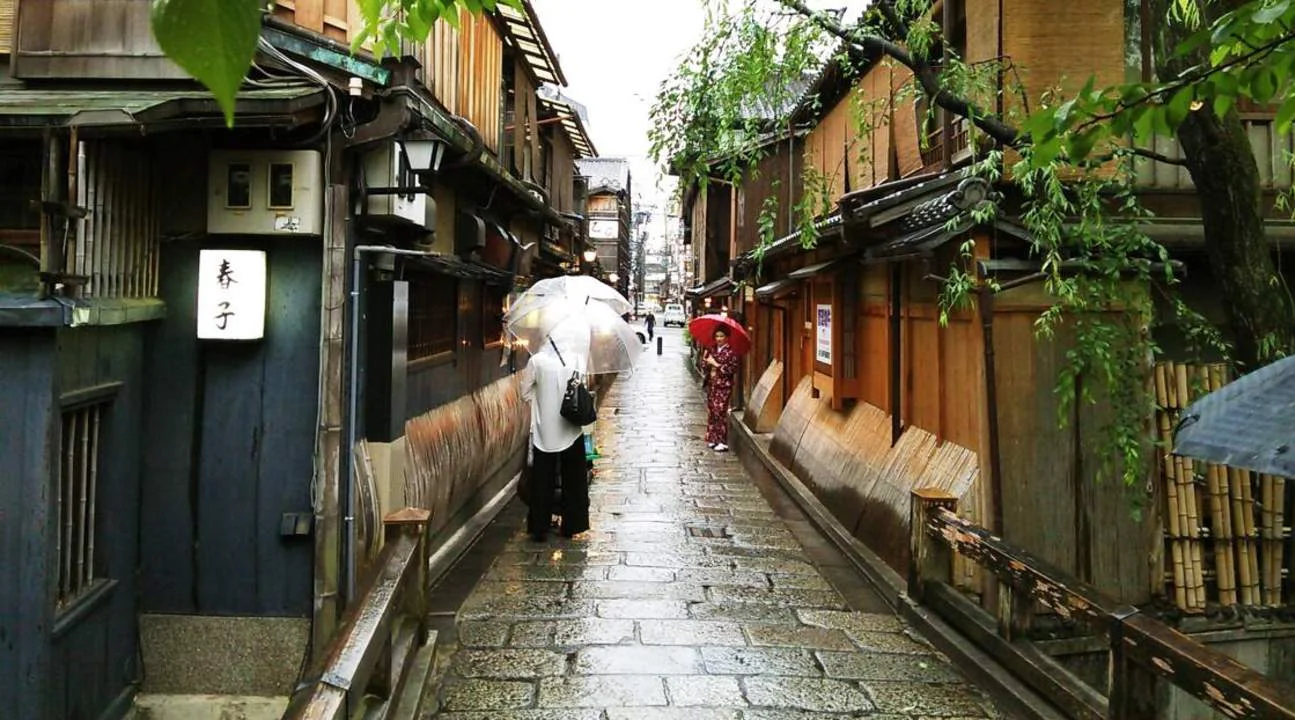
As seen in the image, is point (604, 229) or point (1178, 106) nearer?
point (1178, 106)

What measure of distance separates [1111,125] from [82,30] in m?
8.18

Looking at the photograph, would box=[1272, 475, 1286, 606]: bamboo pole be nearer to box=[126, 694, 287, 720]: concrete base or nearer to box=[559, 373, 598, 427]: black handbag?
box=[559, 373, 598, 427]: black handbag

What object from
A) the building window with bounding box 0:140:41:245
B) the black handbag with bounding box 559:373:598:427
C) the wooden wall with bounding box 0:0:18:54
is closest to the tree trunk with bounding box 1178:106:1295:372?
the black handbag with bounding box 559:373:598:427

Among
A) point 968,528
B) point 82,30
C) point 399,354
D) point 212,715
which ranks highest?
point 82,30

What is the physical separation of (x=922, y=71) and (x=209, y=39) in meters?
6.73

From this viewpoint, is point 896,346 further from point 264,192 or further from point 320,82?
A: point 264,192

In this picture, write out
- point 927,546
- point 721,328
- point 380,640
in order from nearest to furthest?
point 380,640, point 927,546, point 721,328

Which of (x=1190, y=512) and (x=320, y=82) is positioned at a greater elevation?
(x=320, y=82)

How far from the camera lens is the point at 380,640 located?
5.30m

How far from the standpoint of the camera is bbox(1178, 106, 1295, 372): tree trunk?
5.97 m

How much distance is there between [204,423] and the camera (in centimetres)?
744

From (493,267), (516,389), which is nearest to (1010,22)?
(493,267)

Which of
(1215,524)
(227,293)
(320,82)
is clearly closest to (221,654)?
(227,293)

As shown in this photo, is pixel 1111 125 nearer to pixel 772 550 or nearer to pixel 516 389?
pixel 772 550
